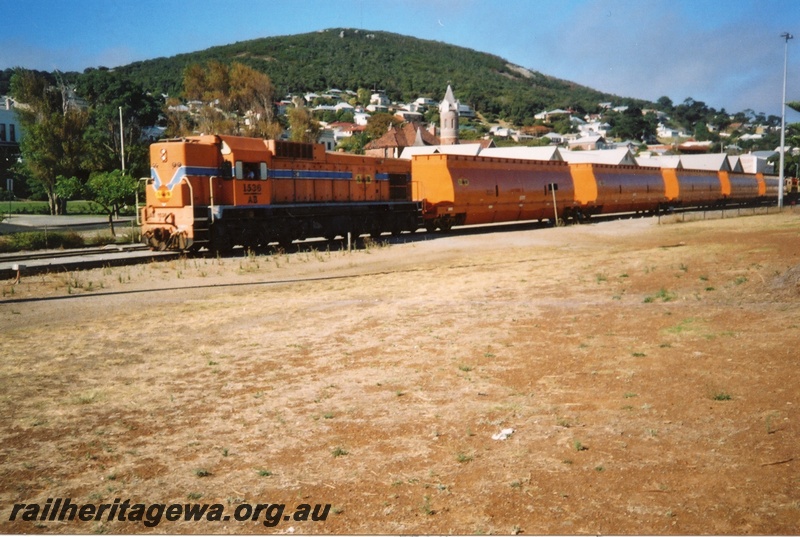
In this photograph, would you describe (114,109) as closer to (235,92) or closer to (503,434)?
(235,92)

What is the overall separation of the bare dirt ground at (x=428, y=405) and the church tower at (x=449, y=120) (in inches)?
4398

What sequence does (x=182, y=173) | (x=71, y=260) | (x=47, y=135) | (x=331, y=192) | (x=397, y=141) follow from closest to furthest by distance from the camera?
(x=71, y=260) < (x=182, y=173) < (x=331, y=192) < (x=47, y=135) < (x=397, y=141)

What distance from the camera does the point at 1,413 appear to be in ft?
23.4

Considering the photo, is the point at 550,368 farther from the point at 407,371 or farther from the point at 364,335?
the point at 364,335

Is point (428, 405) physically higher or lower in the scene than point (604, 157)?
lower

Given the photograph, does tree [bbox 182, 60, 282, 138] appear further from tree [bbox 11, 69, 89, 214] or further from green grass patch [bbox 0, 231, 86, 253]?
green grass patch [bbox 0, 231, 86, 253]

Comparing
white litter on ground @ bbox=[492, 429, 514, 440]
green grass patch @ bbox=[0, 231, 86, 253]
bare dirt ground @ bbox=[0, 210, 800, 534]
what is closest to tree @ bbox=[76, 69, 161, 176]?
green grass patch @ bbox=[0, 231, 86, 253]

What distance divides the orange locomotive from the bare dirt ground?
791cm

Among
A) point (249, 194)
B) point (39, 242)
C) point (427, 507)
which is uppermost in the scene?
point (249, 194)

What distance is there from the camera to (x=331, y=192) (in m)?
27.2

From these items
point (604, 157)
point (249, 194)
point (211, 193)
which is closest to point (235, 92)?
point (604, 157)

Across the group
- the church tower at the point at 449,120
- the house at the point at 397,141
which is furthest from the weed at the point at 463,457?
the church tower at the point at 449,120

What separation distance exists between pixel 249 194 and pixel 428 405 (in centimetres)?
1774

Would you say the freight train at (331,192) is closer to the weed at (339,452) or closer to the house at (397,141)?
the weed at (339,452)
